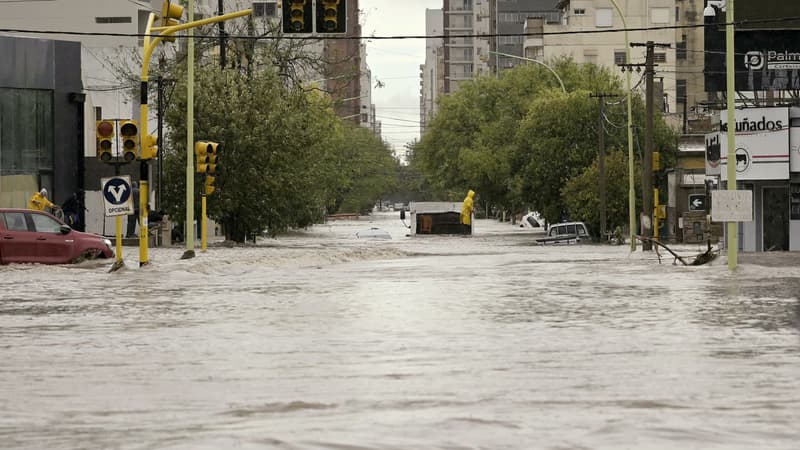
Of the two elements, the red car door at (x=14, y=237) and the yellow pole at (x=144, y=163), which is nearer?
the yellow pole at (x=144, y=163)

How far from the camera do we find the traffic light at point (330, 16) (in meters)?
29.4

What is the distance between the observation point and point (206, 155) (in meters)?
43.6

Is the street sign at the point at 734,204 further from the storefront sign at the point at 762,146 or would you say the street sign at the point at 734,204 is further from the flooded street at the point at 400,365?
the storefront sign at the point at 762,146

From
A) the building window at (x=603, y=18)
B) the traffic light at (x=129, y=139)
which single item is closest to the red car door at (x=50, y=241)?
the traffic light at (x=129, y=139)

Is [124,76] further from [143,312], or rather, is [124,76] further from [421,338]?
[421,338]

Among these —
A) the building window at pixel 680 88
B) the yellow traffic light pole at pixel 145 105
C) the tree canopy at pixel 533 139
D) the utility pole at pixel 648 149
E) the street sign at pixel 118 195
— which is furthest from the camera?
the building window at pixel 680 88

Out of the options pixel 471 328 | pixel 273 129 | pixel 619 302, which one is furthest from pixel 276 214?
pixel 471 328

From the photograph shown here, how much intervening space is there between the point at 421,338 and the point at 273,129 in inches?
1546

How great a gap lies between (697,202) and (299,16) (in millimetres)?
50612

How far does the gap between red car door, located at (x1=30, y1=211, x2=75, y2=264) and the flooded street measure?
5.75 metres

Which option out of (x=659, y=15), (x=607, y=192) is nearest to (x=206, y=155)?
(x=607, y=192)

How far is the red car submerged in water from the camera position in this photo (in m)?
35.1

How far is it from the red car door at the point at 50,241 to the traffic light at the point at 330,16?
9486 mm

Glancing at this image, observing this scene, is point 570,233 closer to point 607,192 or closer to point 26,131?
point 607,192
